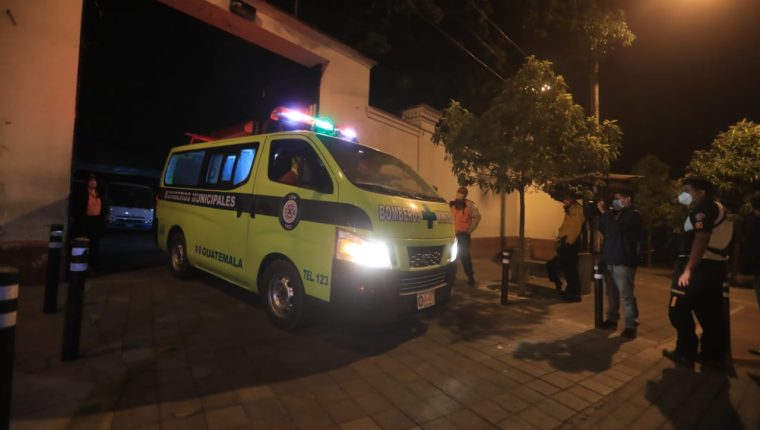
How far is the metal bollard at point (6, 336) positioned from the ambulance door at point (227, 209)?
257 cm

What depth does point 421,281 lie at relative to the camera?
4.02m

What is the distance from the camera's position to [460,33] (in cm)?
1240

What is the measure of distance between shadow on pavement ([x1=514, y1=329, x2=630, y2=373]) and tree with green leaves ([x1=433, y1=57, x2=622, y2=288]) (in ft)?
8.82

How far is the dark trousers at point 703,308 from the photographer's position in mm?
4039

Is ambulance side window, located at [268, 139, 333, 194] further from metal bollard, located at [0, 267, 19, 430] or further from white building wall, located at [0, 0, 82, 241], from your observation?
white building wall, located at [0, 0, 82, 241]

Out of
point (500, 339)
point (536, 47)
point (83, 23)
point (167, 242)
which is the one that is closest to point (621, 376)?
point (500, 339)

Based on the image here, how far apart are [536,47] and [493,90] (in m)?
1.93

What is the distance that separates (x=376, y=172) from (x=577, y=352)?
3152 millimetres

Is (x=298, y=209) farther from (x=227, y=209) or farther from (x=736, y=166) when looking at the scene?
(x=736, y=166)

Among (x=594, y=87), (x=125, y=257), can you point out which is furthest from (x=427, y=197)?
(x=594, y=87)

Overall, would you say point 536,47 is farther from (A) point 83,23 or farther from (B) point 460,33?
(A) point 83,23

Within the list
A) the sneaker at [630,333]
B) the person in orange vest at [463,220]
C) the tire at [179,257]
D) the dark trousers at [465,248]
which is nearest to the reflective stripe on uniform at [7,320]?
the tire at [179,257]

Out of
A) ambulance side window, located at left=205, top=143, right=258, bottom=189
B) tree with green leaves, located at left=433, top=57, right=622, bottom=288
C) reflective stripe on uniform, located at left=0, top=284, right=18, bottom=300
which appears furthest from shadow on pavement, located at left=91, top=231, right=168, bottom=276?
tree with green leaves, located at left=433, top=57, right=622, bottom=288

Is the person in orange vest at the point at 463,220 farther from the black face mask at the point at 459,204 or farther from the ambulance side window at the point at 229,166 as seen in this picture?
the ambulance side window at the point at 229,166
